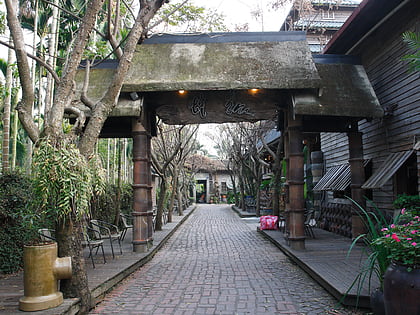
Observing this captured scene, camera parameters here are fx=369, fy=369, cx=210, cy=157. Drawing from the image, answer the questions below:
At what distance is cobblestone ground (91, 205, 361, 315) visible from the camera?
4855 millimetres

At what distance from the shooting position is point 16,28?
470cm

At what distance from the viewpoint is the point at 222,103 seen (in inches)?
357

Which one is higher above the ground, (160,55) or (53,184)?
(160,55)

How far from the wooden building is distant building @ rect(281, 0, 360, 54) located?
5522 millimetres

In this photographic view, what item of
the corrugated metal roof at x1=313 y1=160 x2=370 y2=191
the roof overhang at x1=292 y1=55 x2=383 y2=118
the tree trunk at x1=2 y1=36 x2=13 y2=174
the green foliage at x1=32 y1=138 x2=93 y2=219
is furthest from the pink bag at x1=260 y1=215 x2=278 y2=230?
the green foliage at x1=32 y1=138 x2=93 y2=219

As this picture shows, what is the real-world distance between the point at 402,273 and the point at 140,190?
20.3 ft

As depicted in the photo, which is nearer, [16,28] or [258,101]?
[16,28]

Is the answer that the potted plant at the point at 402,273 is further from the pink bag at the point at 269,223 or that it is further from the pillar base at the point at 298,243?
the pink bag at the point at 269,223

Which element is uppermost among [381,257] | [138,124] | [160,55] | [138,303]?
[160,55]

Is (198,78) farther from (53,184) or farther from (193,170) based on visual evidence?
(193,170)

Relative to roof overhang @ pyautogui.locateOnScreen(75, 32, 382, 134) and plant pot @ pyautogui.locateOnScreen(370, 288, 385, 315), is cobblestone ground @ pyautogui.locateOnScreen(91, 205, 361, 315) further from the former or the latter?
roof overhang @ pyautogui.locateOnScreen(75, 32, 382, 134)

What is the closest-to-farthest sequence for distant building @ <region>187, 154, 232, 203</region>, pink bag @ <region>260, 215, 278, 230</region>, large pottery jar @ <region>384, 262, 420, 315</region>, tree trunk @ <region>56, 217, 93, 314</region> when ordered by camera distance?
1. large pottery jar @ <region>384, 262, 420, 315</region>
2. tree trunk @ <region>56, 217, 93, 314</region>
3. pink bag @ <region>260, 215, 278, 230</region>
4. distant building @ <region>187, 154, 232, 203</region>

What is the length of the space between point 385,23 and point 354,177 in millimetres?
3692

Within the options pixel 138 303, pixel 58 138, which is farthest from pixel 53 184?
pixel 138 303
